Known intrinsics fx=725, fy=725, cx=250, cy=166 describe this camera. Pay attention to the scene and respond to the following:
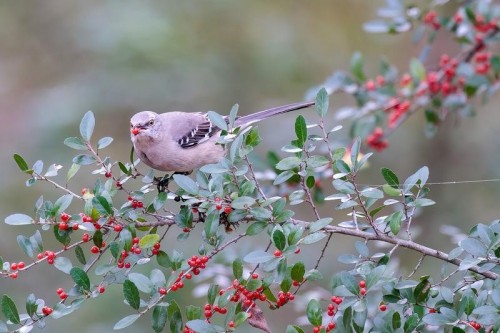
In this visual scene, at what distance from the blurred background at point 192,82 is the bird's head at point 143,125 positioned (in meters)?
2.17

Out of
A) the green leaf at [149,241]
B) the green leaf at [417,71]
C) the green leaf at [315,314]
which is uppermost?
the green leaf at [149,241]

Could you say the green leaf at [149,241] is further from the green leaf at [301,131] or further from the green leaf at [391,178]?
the green leaf at [391,178]

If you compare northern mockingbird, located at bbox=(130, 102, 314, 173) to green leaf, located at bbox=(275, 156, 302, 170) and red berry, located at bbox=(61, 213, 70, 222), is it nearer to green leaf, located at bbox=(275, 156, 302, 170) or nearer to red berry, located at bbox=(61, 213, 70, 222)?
green leaf, located at bbox=(275, 156, 302, 170)

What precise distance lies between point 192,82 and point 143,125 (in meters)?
3.15

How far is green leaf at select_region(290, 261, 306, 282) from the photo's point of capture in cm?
256

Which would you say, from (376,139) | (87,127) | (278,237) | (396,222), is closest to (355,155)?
(396,222)

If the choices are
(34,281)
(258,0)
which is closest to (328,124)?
(258,0)

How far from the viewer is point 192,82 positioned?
7301 millimetres

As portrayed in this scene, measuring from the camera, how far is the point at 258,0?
316 inches

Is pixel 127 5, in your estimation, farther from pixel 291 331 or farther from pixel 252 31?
pixel 291 331

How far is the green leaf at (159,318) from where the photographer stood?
8.34 ft

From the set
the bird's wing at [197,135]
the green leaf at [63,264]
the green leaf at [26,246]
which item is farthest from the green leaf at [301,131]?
the bird's wing at [197,135]

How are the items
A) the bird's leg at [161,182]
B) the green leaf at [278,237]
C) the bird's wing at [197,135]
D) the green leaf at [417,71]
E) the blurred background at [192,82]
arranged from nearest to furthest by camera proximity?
1. the green leaf at [278,237]
2. the bird's leg at [161,182]
3. the bird's wing at [197,135]
4. the green leaf at [417,71]
5. the blurred background at [192,82]

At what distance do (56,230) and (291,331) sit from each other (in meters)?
0.99
